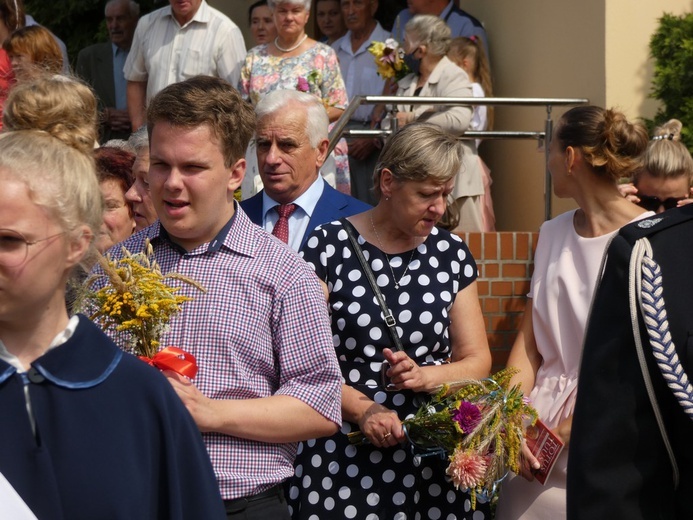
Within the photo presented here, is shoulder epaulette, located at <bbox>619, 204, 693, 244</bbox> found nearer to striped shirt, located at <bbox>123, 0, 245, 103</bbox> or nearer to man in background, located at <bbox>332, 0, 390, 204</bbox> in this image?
striped shirt, located at <bbox>123, 0, 245, 103</bbox>

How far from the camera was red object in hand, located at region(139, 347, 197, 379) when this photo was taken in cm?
296

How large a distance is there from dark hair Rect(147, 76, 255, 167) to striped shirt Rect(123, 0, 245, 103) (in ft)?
16.4

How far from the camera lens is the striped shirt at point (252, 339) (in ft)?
10.5

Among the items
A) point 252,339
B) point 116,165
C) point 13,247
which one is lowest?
point 252,339

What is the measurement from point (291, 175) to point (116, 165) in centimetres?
85

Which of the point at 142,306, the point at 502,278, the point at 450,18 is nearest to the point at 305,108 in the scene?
the point at 502,278

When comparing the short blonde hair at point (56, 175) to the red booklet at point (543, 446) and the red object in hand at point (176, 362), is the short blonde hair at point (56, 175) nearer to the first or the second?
the red object in hand at point (176, 362)

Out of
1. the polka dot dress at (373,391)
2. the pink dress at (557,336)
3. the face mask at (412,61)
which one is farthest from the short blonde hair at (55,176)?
the face mask at (412,61)

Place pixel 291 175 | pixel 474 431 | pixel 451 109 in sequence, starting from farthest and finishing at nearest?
pixel 451 109
pixel 291 175
pixel 474 431

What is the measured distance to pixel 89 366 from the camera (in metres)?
2.34

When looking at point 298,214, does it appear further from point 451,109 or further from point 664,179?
point 451,109

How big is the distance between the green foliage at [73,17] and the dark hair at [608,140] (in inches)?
334

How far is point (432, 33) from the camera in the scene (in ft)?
25.8

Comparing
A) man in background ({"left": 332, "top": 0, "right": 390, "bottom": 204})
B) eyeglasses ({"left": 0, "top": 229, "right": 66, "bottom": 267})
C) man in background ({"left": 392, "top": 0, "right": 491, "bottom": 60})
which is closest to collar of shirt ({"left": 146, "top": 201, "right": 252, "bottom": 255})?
eyeglasses ({"left": 0, "top": 229, "right": 66, "bottom": 267})
